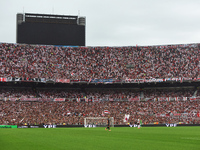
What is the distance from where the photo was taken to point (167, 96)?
71.2m

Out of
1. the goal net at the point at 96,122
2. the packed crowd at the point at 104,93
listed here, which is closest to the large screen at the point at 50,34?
the packed crowd at the point at 104,93

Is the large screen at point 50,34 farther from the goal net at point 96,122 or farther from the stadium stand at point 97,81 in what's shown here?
the goal net at point 96,122

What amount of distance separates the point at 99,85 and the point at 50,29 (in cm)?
1787

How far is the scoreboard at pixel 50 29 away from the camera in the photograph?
76750 mm

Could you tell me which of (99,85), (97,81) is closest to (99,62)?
(99,85)

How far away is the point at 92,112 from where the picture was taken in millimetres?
65625

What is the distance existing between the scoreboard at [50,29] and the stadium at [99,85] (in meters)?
2.57

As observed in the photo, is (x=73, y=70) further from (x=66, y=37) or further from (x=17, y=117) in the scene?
(x=17, y=117)

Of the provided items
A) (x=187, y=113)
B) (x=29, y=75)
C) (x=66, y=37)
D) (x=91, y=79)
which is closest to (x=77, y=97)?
(x=91, y=79)

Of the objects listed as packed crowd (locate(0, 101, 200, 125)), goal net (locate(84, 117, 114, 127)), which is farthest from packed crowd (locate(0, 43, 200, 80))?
goal net (locate(84, 117, 114, 127))

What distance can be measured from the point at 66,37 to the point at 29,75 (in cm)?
1549

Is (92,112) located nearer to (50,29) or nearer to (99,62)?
(99,62)

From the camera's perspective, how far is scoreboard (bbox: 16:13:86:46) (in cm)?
7675

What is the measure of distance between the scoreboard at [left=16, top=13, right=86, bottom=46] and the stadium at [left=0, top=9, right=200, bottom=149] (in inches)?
101
